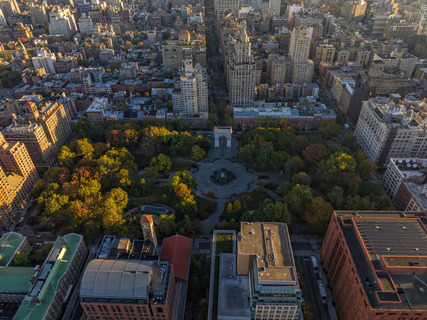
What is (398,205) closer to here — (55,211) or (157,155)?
(157,155)

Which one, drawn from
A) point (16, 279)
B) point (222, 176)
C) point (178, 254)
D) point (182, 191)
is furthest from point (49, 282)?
point (222, 176)

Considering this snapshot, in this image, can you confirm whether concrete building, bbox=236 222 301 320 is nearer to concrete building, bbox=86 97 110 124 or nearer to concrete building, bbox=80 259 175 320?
concrete building, bbox=80 259 175 320

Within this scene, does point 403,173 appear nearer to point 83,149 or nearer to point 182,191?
point 182,191

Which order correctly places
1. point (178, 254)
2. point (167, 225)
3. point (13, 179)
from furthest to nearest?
1. point (13, 179)
2. point (167, 225)
3. point (178, 254)

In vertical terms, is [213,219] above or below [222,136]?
below

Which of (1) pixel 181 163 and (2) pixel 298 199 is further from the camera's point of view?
(1) pixel 181 163

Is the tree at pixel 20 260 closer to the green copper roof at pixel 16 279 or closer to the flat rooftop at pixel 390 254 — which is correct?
the green copper roof at pixel 16 279
